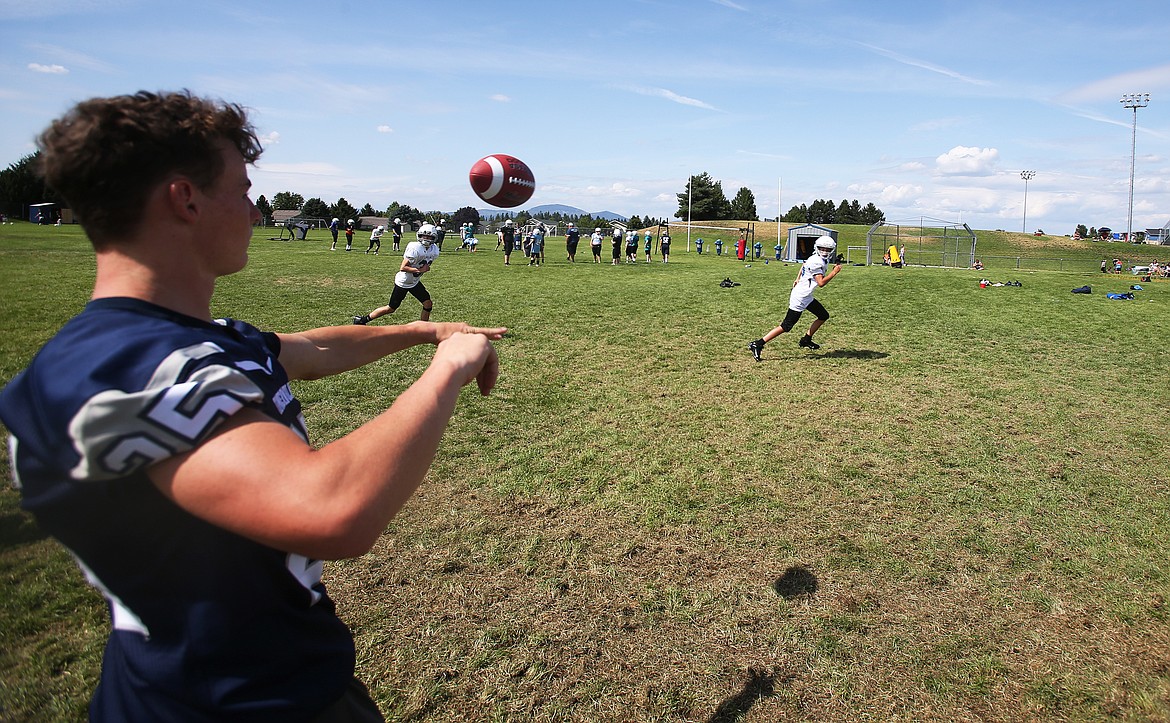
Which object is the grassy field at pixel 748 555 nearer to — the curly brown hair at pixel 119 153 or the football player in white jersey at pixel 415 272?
the curly brown hair at pixel 119 153

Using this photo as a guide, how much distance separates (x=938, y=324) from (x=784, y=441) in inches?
397

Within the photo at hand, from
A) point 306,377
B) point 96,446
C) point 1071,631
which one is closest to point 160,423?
point 96,446

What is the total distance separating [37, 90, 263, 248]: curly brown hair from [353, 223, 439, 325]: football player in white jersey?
11.6m

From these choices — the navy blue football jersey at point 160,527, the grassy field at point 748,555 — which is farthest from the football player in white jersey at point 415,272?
the navy blue football jersey at point 160,527

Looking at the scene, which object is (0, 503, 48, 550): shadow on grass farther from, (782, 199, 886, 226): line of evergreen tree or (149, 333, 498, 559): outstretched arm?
(782, 199, 886, 226): line of evergreen tree

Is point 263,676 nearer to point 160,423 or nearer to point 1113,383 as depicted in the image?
point 160,423

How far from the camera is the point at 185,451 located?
1018 millimetres

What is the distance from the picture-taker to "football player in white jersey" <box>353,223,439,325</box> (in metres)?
12.8

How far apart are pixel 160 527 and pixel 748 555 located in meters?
3.91

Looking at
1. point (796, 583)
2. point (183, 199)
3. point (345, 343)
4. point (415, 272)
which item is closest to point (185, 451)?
point (183, 199)

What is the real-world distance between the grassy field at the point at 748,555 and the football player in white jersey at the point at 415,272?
9.18ft

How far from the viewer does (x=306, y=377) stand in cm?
189

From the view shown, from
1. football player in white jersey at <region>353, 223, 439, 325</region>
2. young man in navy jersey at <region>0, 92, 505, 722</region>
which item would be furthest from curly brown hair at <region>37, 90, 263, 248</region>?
football player in white jersey at <region>353, 223, 439, 325</region>

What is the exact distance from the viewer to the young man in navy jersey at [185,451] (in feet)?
3.32
